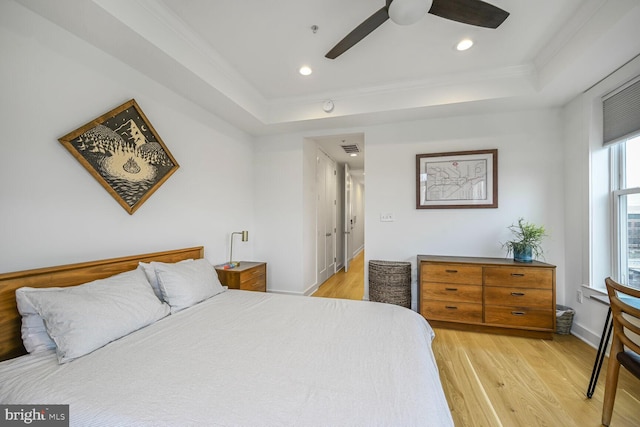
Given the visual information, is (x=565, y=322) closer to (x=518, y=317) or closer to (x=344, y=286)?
(x=518, y=317)

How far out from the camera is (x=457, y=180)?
3070 mm

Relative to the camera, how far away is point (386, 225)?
335 cm

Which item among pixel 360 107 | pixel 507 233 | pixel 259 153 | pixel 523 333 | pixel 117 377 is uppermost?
pixel 360 107

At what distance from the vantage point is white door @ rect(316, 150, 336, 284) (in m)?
4.37

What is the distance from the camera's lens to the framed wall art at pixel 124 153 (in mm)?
1756

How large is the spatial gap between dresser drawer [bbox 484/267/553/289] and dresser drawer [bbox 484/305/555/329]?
0.24 m

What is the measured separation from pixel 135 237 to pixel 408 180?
3015 mm

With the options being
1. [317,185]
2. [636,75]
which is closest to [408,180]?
[317,185]

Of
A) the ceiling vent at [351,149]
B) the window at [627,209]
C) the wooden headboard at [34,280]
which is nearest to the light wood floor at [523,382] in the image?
the window at [627,209]

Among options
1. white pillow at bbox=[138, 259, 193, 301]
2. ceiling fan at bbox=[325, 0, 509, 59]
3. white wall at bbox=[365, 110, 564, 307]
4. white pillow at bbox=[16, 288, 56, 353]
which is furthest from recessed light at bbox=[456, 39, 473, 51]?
white pillow at bbox=[16, 288, 56, 353]

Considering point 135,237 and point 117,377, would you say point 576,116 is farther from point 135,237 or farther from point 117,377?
point 135,237

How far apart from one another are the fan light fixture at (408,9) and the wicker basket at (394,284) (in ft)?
7.52

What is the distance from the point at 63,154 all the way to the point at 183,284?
1.17 m

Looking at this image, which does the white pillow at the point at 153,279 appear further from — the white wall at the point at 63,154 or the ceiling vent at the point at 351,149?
the ceiling vent at the point at 351,149
